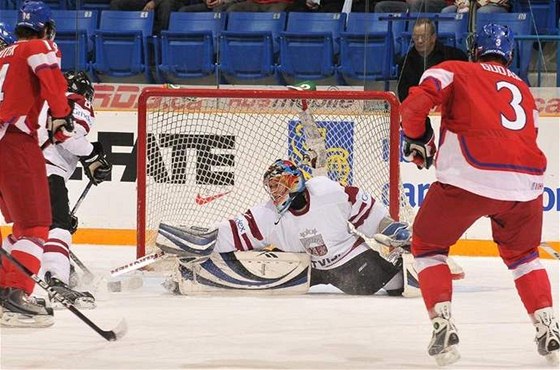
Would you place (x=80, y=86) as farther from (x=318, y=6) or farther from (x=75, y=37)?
(x=318, y=6)

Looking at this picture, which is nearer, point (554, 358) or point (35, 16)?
point (554, 358)

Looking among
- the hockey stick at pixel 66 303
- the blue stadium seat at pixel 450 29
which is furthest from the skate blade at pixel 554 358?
the blue stadium seat at pixel 450 29

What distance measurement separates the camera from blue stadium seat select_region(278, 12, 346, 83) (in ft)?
24.6

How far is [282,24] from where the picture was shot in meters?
7.77

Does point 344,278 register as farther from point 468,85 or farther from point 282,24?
point 282,24

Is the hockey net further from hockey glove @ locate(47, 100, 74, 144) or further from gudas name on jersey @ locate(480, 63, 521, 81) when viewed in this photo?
gudas name on jersey @ locate(480, 63, 521, 81)

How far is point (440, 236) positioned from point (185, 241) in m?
1.86

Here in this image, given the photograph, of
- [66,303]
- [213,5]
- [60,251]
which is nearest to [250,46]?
[213,5]

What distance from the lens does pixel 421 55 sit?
7.16 meters

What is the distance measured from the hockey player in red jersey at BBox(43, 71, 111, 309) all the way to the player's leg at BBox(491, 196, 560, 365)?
1.95m

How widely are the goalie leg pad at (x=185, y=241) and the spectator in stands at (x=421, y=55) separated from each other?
73.6 inches

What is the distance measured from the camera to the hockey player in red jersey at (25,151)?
4582 mm

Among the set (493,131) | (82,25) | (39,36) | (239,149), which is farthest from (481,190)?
(82,25)

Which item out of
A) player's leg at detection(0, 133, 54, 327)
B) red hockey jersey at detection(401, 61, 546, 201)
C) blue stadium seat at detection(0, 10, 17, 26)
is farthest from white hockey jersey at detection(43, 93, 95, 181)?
blue stadium seat at detection(0, 10, 17, 26)
